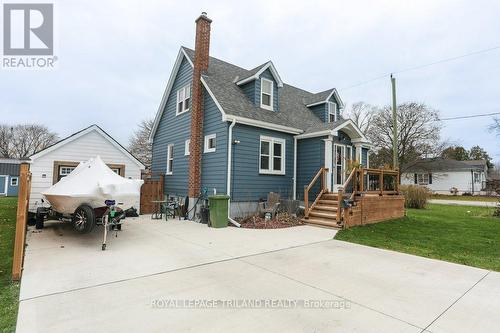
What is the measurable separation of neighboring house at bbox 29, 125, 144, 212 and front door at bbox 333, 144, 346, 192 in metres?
9.33

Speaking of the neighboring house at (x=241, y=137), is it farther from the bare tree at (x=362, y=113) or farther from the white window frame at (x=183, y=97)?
the bare tree at (x=362, y=113)

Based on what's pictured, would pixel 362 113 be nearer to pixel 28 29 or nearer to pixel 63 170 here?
pixel 63 170

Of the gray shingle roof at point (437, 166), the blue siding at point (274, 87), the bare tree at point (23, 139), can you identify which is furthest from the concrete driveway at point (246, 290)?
the bare tree at point (23, 139)

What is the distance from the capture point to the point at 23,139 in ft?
148

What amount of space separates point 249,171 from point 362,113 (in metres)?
31.7

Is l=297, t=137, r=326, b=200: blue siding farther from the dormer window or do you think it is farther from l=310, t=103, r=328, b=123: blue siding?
the dormer window

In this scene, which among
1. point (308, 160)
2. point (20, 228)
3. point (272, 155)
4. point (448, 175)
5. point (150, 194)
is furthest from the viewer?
point (448, 175)

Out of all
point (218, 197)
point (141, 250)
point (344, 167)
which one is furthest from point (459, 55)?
point (141, 250)

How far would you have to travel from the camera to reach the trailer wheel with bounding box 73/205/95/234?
22.1 ft

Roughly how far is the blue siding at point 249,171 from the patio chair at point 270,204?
1.37 ft

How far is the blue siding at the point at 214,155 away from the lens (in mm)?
10898

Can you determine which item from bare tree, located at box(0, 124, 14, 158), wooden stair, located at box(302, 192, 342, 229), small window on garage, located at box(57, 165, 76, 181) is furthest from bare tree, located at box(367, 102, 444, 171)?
bare tree, located at box(0, 124, 14, 158)

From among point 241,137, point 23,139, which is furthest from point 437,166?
point 23,139

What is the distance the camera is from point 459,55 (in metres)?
16.5
